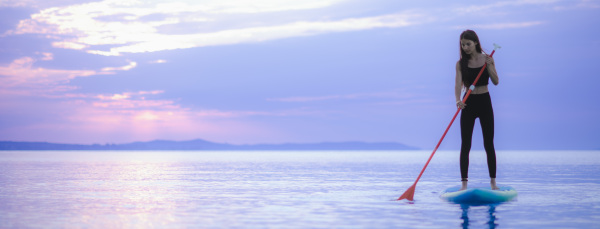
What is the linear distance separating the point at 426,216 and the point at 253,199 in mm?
3388

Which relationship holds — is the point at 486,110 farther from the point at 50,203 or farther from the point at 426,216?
the point at 50,203

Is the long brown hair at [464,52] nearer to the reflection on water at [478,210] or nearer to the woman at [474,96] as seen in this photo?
the woman at [474,96]


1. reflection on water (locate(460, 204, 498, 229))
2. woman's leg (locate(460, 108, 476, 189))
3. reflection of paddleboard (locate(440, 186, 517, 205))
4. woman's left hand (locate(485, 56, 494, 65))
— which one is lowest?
reflection on water (locate(460, 204, 498, 229))

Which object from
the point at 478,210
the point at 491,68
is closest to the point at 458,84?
the point at 491,68

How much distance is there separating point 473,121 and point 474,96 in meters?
0.36

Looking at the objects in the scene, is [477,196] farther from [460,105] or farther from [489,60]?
[489,60]

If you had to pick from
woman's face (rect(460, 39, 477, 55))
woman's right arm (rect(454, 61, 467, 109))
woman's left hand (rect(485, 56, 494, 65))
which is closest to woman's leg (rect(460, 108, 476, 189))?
woman's right arm (rect(454, 61, 467, 109))

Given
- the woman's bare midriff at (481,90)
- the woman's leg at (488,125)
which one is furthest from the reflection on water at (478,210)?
the woman's bare midriff at (481,90)

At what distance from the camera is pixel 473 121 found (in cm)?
973

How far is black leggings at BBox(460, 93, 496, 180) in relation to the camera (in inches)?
379

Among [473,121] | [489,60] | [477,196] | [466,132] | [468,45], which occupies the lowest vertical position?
[477,196]

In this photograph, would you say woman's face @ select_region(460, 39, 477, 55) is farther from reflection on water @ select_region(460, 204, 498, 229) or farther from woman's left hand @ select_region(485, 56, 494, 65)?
reflection on water @ select_region(460, 204, 498, 229)

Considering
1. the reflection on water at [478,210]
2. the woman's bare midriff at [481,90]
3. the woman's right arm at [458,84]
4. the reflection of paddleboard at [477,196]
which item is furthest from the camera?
the woman's right arm at [458,84]

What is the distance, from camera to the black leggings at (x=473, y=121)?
31.6 ft
